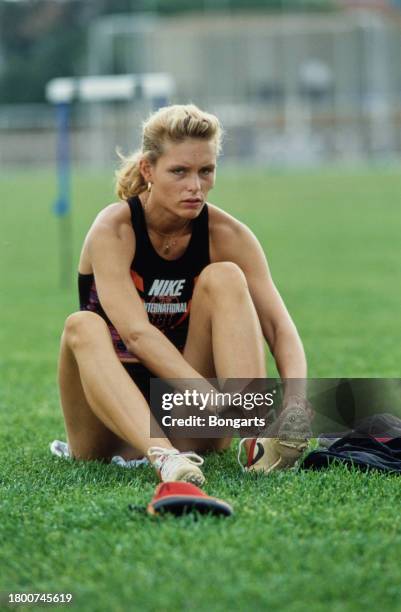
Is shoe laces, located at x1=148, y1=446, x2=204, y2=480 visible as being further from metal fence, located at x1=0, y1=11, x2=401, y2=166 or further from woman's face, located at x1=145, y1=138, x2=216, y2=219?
metal fence, located at x1=0, y1=11, x2=401, y2=166

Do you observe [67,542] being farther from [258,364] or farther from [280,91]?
[280,91]

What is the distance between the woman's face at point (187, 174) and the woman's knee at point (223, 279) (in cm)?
20

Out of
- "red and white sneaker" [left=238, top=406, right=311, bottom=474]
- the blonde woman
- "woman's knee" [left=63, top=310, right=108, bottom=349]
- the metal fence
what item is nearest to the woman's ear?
the blonde woman

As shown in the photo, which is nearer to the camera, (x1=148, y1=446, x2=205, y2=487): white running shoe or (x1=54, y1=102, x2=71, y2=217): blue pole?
(x1=148, y1=446, x2=205, y2=487): white running shoe

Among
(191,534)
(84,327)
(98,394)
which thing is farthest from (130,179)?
(191,534)

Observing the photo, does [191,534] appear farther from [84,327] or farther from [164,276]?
[164,276]

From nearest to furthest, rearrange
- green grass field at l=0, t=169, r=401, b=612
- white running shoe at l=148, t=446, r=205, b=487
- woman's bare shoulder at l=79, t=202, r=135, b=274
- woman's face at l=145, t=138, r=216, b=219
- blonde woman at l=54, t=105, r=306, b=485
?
green grass field at l=0, t=169, r=401, b=612 → white running shoe at l=148, t=446, r=205, b=487 → blonde woman at l=54, t=105, r=306, b=485 → woman's face at l=145, t=138, r=216, b=219 → woman's bare shoulder at l=79, t=202, r=135, b=274

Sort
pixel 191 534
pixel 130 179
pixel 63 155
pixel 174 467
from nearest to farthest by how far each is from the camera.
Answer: pixel 191 534
pixel 174 467
pixel 130 179
pixel 63 155

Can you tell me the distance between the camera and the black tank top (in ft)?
14.7

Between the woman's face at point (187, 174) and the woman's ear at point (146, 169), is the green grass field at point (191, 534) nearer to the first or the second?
the woman's face at point (187, 174)

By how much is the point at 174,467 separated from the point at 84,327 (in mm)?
628

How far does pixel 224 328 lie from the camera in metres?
4.22

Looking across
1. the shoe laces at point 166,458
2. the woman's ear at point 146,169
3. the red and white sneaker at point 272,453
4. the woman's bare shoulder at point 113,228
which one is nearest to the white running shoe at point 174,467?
the shoe laces at point 166,458

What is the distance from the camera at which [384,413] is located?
15.1ft
